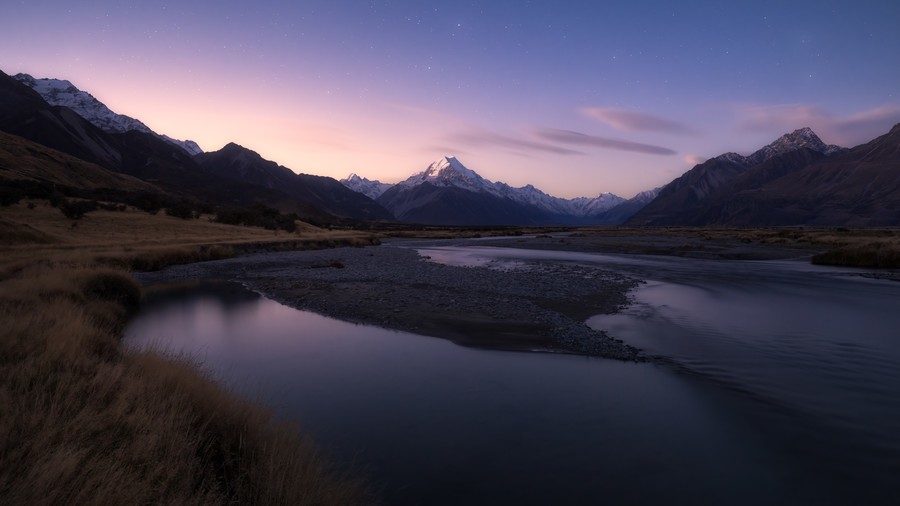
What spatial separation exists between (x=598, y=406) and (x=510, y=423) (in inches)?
85.0

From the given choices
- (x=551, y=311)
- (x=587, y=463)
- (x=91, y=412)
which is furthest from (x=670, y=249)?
(x=91, y=412)

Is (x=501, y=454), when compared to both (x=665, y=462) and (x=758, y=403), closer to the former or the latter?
(x=665, y=462)

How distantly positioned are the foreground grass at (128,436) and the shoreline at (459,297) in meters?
9.25

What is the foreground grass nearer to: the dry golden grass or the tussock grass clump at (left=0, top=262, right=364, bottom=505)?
the tussock grass clump at (left=0, top=262, right=364, bottom=505)

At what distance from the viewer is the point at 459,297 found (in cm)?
2338

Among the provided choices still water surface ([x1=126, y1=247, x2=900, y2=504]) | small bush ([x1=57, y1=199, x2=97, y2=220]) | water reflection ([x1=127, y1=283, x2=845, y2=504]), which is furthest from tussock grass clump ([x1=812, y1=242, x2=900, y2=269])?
small bush ([x1=57, y1=199, x2=97, y2=220])

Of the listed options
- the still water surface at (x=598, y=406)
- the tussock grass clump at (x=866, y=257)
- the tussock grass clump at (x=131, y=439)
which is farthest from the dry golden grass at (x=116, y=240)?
the tussock grass clump at (x=866, y=257)

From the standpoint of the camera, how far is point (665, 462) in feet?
25.9

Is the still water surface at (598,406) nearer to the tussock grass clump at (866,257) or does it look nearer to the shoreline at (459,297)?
the shoreline at (459,297)

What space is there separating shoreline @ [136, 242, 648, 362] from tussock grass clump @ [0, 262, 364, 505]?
931cm

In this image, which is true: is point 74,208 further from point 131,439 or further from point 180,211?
point 131,439

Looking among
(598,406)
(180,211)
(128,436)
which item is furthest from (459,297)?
(180,211)

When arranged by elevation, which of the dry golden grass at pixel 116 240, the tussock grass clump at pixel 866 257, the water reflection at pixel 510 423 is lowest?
the water reflection at pixel 510 423

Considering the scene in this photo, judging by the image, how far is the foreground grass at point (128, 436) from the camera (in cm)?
430
